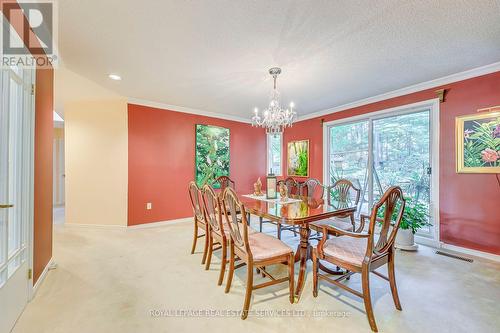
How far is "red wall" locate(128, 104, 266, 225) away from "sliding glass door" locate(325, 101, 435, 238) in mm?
2774

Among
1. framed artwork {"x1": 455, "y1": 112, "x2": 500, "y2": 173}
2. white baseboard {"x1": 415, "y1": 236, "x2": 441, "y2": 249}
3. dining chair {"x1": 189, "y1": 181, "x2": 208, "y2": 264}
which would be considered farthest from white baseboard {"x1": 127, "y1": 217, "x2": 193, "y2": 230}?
framed artwork {"x1": 455, "y1": 112, "x2": 500, "y2": 173}

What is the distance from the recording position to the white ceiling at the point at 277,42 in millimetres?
1689

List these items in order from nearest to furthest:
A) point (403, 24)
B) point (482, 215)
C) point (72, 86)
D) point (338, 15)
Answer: point (338, 15) < point (403, 24) < point (482, 215) < point (72, 86)

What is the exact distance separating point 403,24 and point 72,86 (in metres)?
4.50

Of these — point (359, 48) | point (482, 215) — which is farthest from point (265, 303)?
point (482, 215)

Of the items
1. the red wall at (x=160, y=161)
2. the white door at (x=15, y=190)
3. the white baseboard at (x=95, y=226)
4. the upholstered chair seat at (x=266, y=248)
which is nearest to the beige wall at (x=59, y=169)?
the white baseboard at (x=95, y=226)

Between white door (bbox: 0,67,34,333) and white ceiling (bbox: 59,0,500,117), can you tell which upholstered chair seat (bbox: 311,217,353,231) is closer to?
white ceiling (bbox: 59,0,500,117)

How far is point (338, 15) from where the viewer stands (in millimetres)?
1733

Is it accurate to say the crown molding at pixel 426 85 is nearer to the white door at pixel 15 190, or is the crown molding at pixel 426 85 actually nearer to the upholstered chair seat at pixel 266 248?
the upholstered chair seat at pixel 266 248

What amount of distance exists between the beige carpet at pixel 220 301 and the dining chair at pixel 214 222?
0.75 feet

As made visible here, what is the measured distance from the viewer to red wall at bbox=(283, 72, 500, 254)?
8.68 ft

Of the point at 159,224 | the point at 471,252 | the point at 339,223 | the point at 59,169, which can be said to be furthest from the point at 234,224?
the point at 59,169

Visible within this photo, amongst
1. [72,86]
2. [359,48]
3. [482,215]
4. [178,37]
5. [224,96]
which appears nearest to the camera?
[178,37]

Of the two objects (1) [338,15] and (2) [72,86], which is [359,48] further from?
(2) [72,86]
